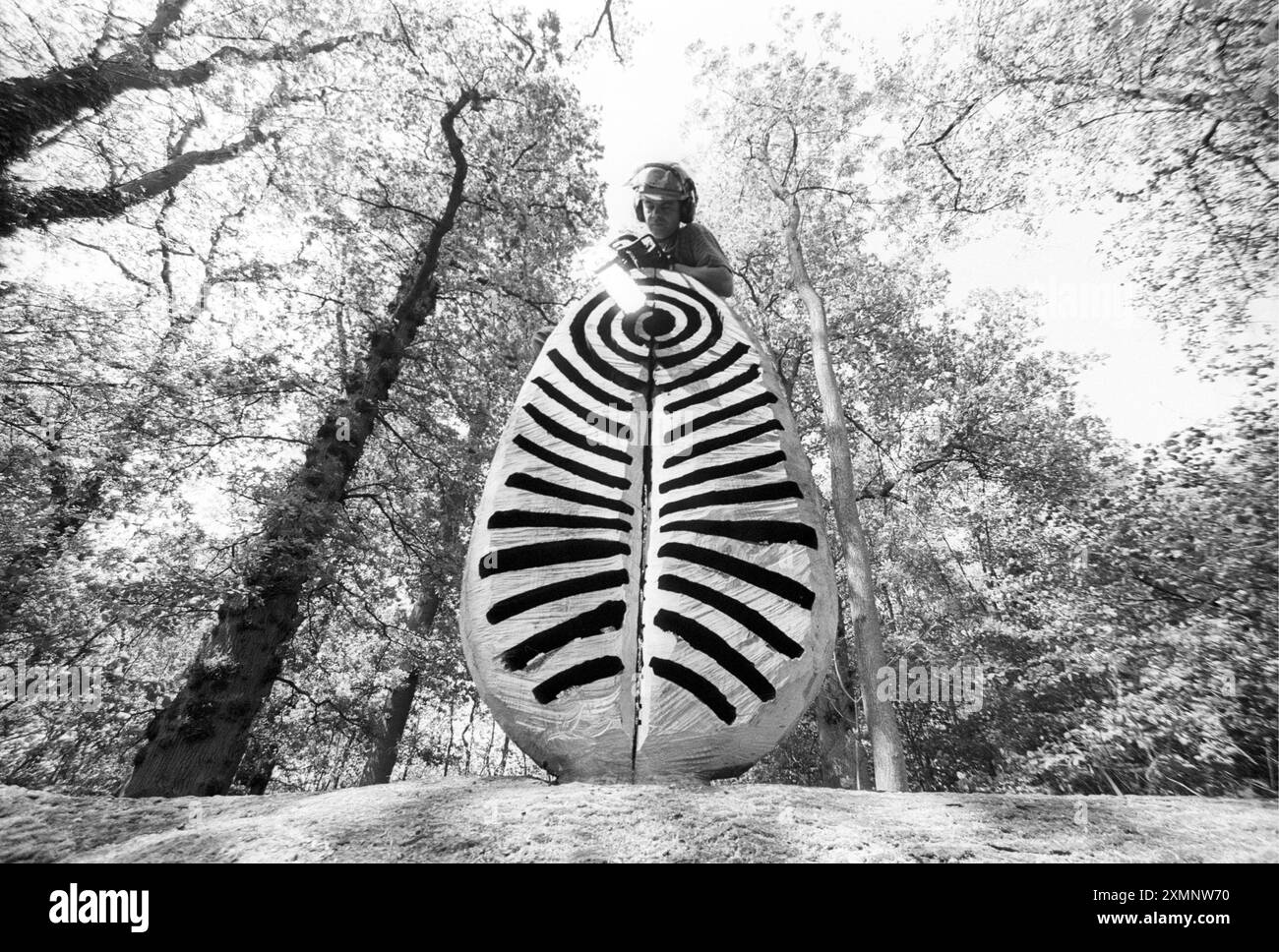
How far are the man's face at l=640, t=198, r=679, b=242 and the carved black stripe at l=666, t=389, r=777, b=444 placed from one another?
148cm


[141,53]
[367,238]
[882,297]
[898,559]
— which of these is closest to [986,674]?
[898,559]

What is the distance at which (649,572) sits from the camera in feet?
6.57

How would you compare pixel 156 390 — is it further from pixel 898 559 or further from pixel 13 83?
pixel 898 559

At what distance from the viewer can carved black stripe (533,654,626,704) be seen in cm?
175

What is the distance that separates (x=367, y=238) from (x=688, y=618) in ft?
21.2

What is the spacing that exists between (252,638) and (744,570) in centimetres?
419

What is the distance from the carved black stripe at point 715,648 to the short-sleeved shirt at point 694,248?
2.28 meters

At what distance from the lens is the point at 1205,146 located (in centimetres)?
480

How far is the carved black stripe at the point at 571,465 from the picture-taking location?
225cm

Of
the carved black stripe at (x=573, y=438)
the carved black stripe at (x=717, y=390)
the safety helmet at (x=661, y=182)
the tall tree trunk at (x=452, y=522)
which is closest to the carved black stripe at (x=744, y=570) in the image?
the carved black stripe at (x=573, y=438)
